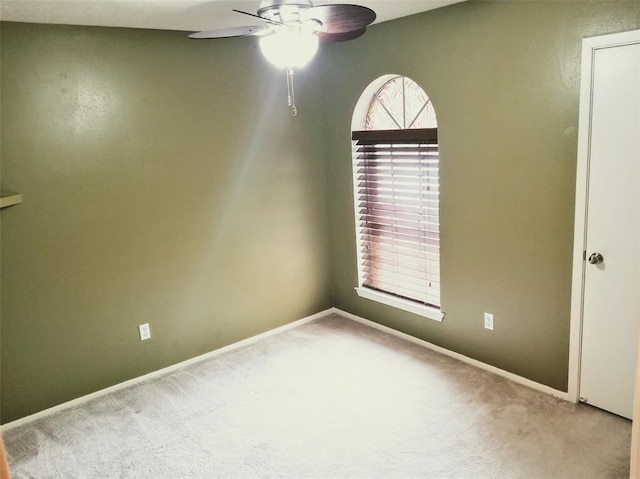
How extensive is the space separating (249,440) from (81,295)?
138cm

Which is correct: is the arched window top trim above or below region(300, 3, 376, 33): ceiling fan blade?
below

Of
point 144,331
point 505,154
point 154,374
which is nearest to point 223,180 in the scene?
point 144,331

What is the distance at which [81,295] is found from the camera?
3.13 meters

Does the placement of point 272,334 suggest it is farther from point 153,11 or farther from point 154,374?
point 153,11

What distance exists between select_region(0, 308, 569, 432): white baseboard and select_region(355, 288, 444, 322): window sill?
0.21 m

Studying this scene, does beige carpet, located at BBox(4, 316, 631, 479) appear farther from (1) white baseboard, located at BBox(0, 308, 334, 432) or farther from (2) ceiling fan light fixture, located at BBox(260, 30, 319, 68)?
(2) ceiling fan light fixture, located at BBox(260, 30, 319, 68)

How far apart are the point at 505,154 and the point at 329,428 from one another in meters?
1.84

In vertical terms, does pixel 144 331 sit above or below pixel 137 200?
below

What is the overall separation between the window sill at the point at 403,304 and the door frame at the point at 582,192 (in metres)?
0.92

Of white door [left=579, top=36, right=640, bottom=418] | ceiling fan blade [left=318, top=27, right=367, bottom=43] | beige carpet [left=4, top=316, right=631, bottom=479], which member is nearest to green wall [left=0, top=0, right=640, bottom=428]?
white door [left=579, top=36, right=640, bottom=418]

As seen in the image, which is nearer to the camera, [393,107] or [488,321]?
[488,321]

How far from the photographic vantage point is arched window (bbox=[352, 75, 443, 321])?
3.46 m

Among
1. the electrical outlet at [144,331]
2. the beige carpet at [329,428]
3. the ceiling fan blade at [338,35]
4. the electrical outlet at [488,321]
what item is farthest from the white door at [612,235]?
the electrical outlet at [144,331]

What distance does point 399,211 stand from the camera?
3699 mm
